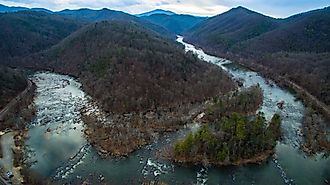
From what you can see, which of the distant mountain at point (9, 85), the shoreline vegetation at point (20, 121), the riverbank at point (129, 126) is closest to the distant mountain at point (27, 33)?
the distant mountain at point (9, 85)

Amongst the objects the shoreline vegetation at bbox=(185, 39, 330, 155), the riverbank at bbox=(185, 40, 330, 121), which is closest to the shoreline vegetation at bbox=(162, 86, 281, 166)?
the shoreline vegetation at bbox=(185, 39, 330, 155)

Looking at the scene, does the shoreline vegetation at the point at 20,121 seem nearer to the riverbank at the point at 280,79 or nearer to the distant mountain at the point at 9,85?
the distant mountain at the point at 9,85

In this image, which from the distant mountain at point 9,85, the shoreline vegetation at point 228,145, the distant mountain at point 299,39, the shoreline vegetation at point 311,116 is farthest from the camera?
the distant mountain at point 299,39

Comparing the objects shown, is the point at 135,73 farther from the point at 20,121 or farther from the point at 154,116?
the point at 20,121

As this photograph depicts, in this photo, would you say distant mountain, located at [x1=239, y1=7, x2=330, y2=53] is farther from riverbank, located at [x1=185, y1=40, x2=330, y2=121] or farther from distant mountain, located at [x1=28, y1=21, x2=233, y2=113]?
distant mountain, located at [x1=28, y1=21, x2=233, y2=113]

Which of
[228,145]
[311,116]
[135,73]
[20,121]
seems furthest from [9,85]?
[311,116]

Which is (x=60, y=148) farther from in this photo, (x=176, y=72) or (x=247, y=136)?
(x=176, y=72)
